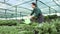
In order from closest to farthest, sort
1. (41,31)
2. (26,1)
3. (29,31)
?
(41,31) → (29,31) → (26,1)

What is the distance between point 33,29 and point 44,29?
0.24 metres

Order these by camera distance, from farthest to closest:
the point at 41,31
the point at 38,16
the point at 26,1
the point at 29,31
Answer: the point at 26,1
the point at 38,16
the point at 29,31
the point at 41,31

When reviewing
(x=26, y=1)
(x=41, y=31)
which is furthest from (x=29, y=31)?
(x=26, y=1)

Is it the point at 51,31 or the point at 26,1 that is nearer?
the point at 51,31

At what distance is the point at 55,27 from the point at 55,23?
77 mm

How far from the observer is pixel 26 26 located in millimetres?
2775

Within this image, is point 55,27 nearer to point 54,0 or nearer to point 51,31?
point 51,31

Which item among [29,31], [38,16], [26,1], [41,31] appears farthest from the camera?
[26,1]

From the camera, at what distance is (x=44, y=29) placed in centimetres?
246

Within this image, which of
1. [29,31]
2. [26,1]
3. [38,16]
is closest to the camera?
[29,31]

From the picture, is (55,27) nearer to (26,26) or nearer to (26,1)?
(26,26)

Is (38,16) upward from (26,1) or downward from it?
downward

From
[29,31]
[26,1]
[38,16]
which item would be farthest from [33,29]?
[26,1]

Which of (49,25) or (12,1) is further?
(12,1)
